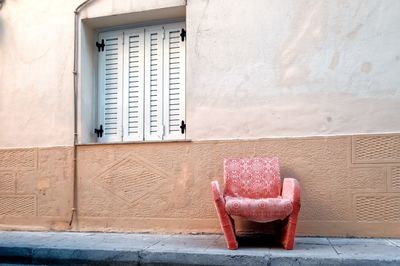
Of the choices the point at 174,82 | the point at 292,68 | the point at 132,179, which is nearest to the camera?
the point at 292,68

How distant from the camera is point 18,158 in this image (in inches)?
232

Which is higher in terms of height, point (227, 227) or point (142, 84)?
point (142, 84)

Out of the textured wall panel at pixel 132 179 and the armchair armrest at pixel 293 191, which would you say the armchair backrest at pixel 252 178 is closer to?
the armchair armrest at pixel 293 191

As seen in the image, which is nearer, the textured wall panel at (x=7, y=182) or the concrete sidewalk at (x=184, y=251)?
the concrete sidewalk at (x=184, y=251)

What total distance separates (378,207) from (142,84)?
10.9ft

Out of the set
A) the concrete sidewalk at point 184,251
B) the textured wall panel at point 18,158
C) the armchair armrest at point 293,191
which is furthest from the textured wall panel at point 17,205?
the armchair armrest at point 293,191

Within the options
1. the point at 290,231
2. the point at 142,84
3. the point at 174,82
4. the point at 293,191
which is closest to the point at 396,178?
the point at 293,191

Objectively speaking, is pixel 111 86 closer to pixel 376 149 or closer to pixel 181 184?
pixel 181 184

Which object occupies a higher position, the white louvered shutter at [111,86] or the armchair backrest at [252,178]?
the white louvered shutter at [111,86]

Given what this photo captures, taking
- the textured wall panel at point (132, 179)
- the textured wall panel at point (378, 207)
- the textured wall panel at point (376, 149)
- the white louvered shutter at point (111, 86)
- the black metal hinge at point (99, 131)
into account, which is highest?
the white louvered shutter at point (111, 86)

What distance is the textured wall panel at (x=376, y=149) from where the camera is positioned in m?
4.60

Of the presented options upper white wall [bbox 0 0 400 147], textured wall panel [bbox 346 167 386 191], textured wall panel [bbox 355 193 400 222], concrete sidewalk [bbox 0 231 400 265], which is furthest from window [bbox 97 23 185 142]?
textured wall panel [bbox 355 193 400 222]

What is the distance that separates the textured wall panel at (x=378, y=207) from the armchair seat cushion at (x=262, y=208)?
1120 millimetres

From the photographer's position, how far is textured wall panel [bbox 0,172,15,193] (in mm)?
5891
